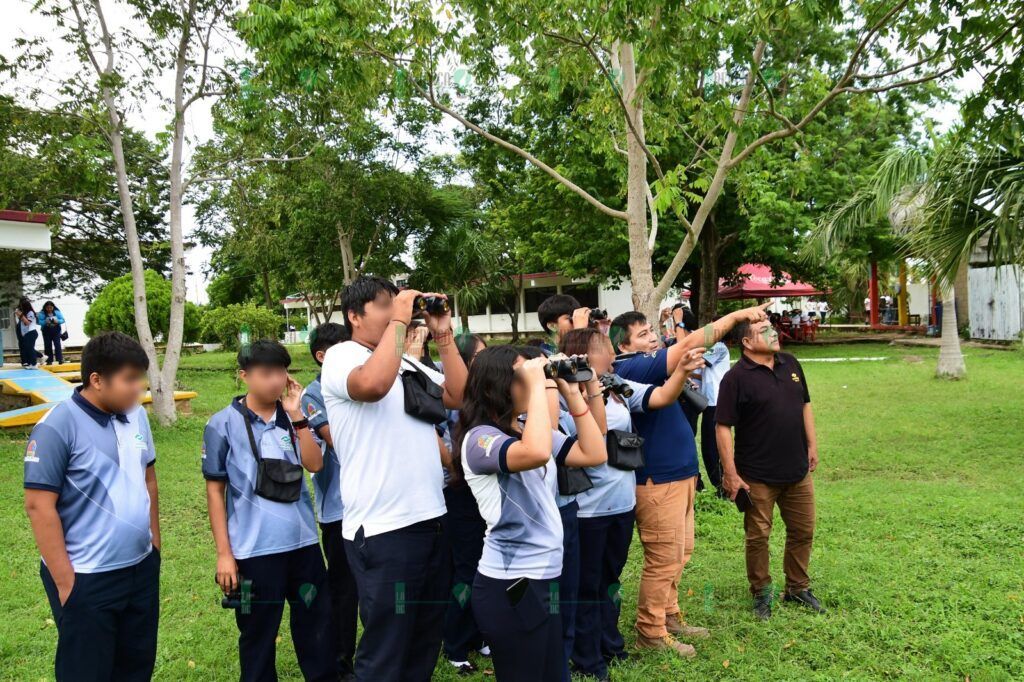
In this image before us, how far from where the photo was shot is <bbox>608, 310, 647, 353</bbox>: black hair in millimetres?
4328

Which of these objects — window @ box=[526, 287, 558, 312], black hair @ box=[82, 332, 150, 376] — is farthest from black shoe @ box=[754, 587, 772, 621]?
window @ box=[526, 287, 558, 312]

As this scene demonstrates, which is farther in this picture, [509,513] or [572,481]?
[572,481]

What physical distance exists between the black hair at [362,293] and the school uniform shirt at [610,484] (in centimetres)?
111

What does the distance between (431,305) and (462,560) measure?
1.48m

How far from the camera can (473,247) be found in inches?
984

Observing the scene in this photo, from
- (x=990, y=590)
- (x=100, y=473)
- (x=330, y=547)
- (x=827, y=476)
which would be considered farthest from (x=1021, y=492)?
(x=100, y=473)

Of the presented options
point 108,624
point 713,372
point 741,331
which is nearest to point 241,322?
point 713,372

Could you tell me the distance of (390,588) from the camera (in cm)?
276

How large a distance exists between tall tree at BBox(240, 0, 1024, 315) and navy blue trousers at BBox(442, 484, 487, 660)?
10.2 feet

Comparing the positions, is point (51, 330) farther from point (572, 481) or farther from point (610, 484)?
point (572, 481)

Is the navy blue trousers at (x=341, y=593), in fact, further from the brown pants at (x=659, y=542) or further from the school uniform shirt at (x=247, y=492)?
the brown pants at (x=659, y=542)

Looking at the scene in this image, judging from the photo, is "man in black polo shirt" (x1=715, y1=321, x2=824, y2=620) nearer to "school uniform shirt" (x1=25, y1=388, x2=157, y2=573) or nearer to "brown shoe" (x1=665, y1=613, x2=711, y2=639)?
"brown shoe" (x1=665, y1=613, x2=711, y2=639)

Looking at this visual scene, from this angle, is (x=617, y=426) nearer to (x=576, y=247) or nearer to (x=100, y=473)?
(x=100, y=473)

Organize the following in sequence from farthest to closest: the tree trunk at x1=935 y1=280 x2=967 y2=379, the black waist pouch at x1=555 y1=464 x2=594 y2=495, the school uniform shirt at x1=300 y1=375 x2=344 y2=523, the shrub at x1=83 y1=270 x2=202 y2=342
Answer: the shrub at x1=83 y1=270 x2=202 y2=342
the tree trunk at x1=935 y1=280 x2=967 y2=379
the school uniform shirt at x1=300 y1=375 x2=344 y2=523
the black waist pouch at x1=555 y1=464 x2=594 y2=495
